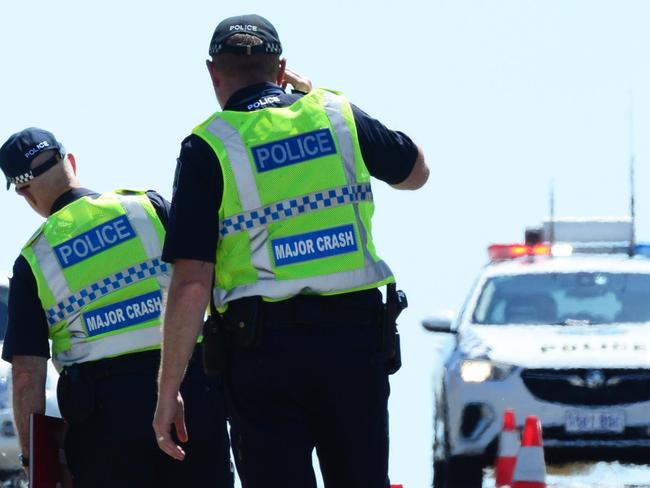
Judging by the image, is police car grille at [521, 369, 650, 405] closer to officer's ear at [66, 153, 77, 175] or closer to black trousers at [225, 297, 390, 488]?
officer's ear at [66, 153, 77, 175]

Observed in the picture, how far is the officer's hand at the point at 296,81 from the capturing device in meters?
6.48

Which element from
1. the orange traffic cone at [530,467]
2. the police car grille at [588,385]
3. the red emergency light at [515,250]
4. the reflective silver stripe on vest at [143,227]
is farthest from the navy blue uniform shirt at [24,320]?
the red emergency light at [515,250]

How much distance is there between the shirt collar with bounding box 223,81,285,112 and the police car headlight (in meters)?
7.32

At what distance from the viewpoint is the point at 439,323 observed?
13.8 metres

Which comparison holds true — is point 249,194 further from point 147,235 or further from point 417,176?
point 147,235

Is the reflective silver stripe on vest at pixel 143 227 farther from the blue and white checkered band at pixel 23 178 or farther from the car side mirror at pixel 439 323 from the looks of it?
the car side mirror at pixel 439 323

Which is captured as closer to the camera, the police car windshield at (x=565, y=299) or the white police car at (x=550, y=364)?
the white police car at (x=550, y=364)

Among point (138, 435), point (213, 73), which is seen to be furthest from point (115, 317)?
point (213, 73)

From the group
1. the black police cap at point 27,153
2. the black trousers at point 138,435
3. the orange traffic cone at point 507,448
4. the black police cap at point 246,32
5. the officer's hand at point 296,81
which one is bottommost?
the orange traffic cone at point 507,448

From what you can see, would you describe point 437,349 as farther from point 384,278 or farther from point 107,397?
point 384,278

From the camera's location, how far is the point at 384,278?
587 centimetres

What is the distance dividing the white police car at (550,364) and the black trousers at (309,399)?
24.0 feet

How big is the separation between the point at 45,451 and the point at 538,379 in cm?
658

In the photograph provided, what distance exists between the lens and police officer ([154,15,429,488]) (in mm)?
5652
